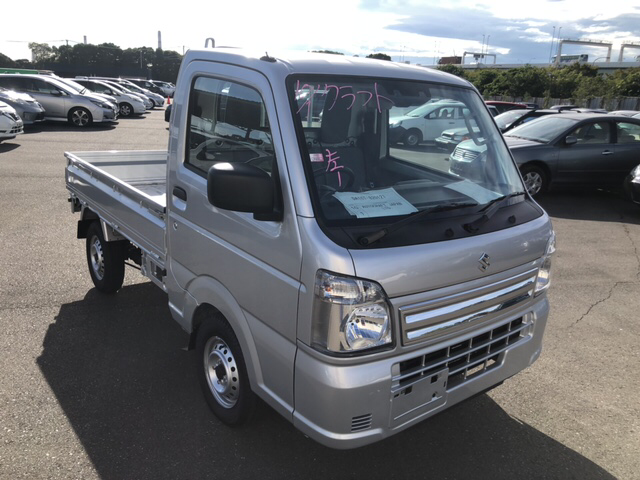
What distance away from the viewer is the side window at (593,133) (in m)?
10.3

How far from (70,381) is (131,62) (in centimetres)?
9875

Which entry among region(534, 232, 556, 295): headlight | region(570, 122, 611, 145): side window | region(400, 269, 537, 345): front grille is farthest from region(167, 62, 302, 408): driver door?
region(570, 122, 611, 145): side window

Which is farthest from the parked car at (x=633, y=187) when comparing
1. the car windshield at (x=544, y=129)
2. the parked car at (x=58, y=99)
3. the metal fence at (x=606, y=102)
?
the metal fence at (x=606, y=102)

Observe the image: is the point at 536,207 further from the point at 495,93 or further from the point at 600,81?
the point at 495,93

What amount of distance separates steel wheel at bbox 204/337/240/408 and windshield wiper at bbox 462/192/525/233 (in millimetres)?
1481

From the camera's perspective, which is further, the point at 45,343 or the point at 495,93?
the point at 495,93

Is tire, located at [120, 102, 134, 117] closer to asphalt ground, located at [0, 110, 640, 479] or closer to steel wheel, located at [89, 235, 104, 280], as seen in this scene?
asphalt ground, located at [0, 110, 640, 479]

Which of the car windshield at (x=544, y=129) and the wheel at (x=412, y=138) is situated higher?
the wheel at (x=412, y=138)

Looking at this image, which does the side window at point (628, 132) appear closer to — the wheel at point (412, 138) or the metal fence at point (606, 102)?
the wheel at point (412, 138)

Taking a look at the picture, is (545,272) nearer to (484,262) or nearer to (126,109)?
(484,262)

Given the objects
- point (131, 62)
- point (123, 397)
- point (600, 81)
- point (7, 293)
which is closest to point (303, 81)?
point (123, 397)

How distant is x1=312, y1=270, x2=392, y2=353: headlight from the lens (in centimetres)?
229

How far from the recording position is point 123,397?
3545 mm

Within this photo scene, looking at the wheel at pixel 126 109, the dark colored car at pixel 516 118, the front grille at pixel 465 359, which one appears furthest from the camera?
the wheel at pixel 126 109
